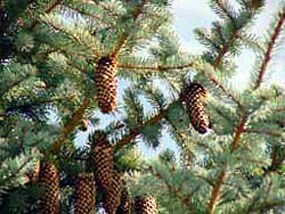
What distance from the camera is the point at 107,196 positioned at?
304 cm

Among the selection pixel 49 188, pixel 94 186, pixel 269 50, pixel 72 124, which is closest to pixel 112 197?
pixel 94 186

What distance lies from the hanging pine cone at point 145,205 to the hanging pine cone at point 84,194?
0.19 meters

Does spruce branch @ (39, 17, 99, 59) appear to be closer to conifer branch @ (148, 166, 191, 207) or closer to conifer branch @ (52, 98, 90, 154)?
conifer branch @ (52, 98, 90, 154)

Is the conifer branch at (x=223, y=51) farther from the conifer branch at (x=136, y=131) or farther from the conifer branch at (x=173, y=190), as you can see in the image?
the conifer branch at (x=173, y=190)

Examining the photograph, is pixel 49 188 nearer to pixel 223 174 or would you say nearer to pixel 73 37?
pixel 73 37

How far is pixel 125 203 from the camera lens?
3.31 meters

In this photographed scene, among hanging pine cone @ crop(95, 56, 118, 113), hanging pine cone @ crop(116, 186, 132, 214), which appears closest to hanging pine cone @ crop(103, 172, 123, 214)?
hanging pine cone @ crop(116, 186, 132, 214)

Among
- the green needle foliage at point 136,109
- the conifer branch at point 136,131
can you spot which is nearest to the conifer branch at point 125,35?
the green needle foliage at point 136,109

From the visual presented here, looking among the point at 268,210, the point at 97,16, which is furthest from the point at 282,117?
the point at 97,16

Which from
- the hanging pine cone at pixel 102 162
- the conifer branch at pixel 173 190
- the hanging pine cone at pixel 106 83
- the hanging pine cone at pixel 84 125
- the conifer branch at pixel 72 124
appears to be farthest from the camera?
the hanging pine cone at pixel 84 125

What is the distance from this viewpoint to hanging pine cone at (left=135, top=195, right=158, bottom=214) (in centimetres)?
315

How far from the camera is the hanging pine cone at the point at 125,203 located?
3307 mm

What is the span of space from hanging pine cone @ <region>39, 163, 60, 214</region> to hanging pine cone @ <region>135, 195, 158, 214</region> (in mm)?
338

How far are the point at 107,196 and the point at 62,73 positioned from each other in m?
0.55
